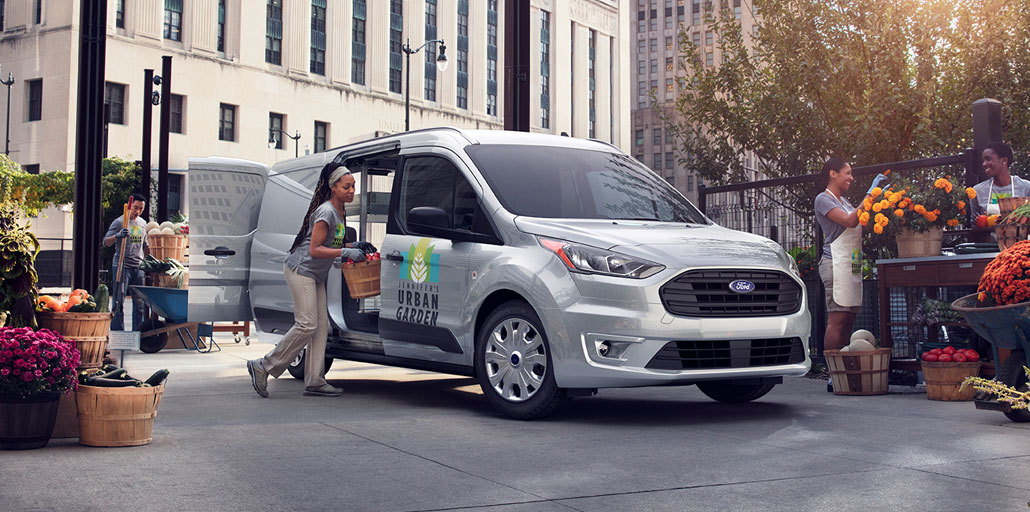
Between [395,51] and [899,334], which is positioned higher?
[395,51]

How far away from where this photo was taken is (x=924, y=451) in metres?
6.20

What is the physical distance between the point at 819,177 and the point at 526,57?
15.2 feet

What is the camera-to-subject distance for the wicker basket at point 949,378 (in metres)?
8.75

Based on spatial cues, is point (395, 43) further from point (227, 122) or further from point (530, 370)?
point (530, 370)

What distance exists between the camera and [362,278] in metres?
9.12

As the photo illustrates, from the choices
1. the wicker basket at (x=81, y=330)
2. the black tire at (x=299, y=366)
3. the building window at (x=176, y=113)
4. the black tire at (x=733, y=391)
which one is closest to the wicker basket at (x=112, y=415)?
the wicker basket at (x=81, y=330)

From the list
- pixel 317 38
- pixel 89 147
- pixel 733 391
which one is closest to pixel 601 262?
pixel 733 391

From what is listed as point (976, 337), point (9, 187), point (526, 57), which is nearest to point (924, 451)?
point (976, 337)

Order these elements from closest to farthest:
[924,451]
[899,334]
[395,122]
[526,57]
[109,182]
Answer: [924,451] < [899,334] < [526,57] < [109,182] < [395,122]

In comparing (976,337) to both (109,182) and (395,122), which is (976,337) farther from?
(395,122)

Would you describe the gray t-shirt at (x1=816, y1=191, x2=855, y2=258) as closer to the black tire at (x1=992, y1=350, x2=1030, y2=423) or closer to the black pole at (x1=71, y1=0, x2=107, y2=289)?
the black tire at (x1=992, y1=350, x2=1030, y2=423)

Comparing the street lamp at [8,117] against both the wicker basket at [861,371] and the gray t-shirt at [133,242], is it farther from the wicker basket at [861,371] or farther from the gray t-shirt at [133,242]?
the wicker basket at [861,371]

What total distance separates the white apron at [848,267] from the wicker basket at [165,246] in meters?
9.21

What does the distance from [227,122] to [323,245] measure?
54333 mm
